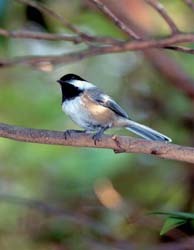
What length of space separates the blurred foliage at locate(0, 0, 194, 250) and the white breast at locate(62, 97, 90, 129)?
46 centimetres

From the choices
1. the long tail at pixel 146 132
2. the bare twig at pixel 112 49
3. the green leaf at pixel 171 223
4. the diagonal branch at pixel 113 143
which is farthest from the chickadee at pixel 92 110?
the green leaf at pixel 171 223

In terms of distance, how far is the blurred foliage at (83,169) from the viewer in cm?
279

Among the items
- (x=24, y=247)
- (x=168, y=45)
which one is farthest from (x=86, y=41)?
(x=24, y=247)

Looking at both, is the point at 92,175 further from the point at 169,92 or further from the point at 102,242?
the point at 169,92

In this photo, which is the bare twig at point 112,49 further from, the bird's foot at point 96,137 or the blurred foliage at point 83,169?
the blurred foliage at point 83,169

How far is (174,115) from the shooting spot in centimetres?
311

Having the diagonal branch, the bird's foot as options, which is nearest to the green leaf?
the diagonal branch

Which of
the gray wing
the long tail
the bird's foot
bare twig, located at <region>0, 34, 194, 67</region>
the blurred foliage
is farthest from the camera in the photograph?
the blurred foliage

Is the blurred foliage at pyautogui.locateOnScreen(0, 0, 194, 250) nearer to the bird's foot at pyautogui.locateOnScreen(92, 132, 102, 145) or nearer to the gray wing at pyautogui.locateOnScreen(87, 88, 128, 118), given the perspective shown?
the gray wing at pyautogui.locateOnScreen(87, 88, 128, 118)

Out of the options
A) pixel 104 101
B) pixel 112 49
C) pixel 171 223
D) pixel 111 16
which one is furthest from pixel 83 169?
pixel 171 223

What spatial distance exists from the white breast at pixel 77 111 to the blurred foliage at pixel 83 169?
457mm

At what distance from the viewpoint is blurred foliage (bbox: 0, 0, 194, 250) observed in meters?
2.79

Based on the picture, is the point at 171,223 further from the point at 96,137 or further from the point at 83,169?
the point at 83,169

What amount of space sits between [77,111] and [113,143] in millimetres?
627
